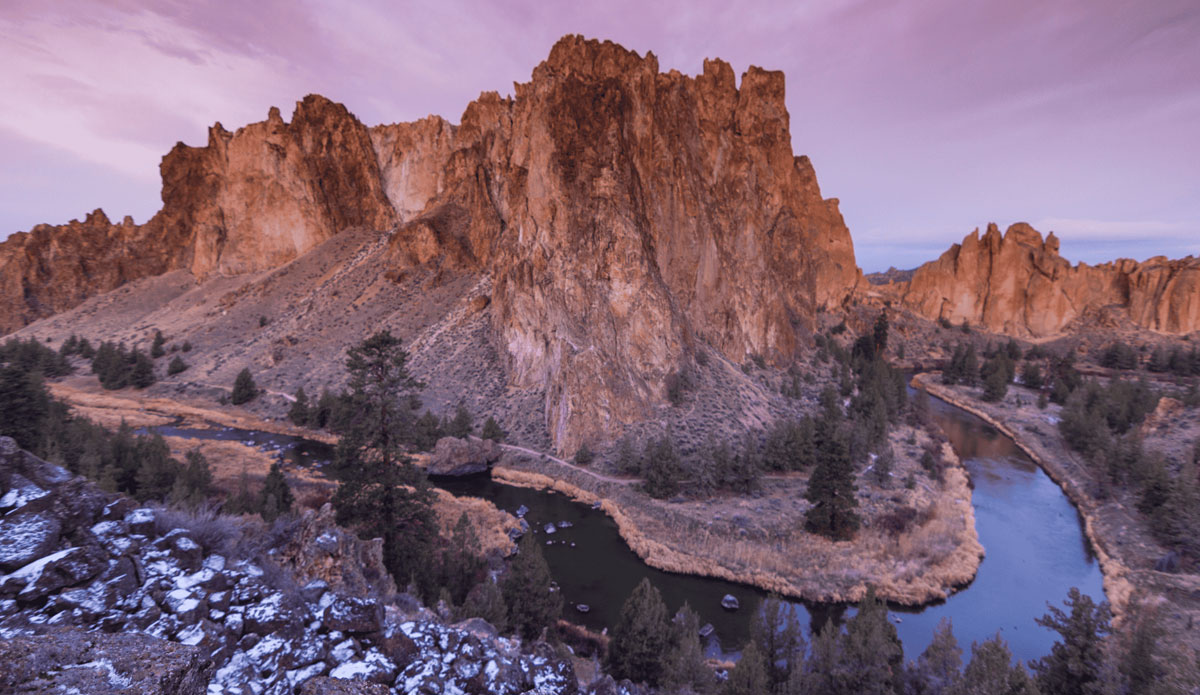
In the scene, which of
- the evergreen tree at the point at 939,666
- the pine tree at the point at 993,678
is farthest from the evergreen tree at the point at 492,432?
the pine tree at the point at 993,678

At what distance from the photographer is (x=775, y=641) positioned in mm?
13375

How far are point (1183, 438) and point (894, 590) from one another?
28400 millimetres

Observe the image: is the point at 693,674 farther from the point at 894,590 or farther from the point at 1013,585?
the point at 1013,585

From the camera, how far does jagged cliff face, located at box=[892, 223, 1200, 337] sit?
8838cm

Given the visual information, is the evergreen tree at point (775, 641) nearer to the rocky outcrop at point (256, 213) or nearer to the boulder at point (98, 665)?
the boulder at point (98, 665)

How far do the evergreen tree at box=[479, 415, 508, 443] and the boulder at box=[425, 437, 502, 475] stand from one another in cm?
127

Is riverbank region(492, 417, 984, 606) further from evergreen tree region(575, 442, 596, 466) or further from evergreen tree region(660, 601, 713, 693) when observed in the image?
evergreen tree region(660, 601, 713, 693)

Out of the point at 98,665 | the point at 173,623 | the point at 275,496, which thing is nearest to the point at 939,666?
the point at 173,623

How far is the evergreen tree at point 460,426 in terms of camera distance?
116 ft

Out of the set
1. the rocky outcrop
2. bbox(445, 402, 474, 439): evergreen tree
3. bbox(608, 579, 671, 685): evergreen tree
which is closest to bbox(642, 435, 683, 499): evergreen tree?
bbox(445, 402, 474, 439): evergreen tree

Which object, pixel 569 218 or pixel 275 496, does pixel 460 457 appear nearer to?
pixel 275 496

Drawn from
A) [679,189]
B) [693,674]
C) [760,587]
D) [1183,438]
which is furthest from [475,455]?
[1183,438]

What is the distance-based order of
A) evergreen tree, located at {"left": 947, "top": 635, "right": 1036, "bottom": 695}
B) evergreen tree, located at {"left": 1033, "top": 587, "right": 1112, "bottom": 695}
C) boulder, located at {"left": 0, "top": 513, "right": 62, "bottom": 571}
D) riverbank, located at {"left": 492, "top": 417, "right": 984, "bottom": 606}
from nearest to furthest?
boulder, located at {"left": 0, "top": 513, "right": 62, "bottom": 571} < evergreen tree, located at {"left": 947, "top": 635, "right": 1036, "bottom": 695} < evergreen tree, located at {"left": 1033, "top": 587, "right": 1112, "bottom": 695} < riverbank, located at {"left": 492, "top": 417, "right": 984, "bottom": 606}

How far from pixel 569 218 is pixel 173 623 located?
35034mm
